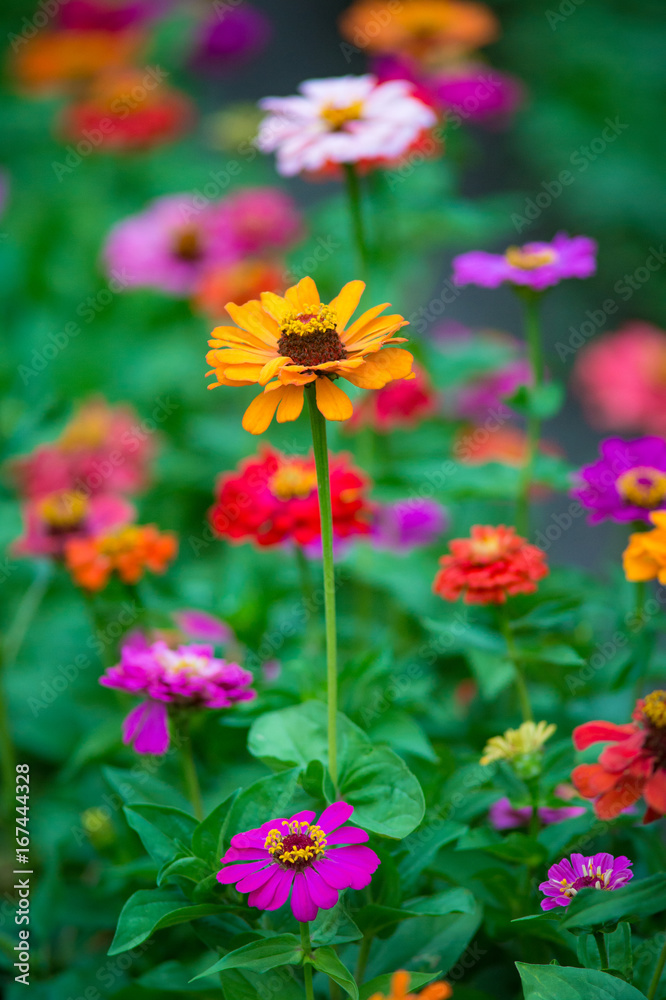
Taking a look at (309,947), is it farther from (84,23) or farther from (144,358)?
(84,23)

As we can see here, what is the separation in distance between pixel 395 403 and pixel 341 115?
0.39 metres

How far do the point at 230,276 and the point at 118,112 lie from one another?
2.51ft

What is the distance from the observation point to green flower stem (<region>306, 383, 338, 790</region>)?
65 cm

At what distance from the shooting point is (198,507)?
5.50 ft

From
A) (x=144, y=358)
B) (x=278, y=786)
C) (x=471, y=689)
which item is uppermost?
(x=278, y=786)

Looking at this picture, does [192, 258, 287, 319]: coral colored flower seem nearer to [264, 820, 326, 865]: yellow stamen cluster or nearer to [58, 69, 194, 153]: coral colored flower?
[58, 69, 194, 153]: coral colored flower

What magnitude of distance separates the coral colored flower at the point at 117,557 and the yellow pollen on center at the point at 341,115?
500 millimetres

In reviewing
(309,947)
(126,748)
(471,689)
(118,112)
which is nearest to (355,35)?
(118,112)

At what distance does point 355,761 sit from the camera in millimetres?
717

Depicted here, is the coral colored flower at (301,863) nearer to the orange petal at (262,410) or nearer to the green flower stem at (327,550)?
the green flower stem at (327,550)

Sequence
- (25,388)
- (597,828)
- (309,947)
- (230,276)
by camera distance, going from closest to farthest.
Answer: (309,947), (597,828), (230,276), (25,388)

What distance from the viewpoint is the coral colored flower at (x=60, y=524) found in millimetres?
1032

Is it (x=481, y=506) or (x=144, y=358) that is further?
(x=144, y=358)

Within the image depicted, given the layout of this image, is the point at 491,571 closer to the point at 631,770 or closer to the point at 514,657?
the point at 514,657
